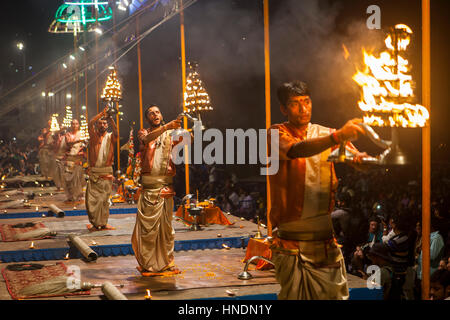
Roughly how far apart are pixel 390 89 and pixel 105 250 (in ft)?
23.4

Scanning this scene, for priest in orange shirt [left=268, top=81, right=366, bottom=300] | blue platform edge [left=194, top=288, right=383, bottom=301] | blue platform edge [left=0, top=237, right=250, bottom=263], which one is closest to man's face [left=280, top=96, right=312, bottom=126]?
priest in orange shirt [left=268, top=81, right=366, bottom=300]

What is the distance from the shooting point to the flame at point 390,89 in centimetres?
354

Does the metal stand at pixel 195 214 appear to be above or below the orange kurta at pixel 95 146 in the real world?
below

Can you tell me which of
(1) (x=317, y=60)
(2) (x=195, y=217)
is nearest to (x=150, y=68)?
(1) (x=317, y=60)

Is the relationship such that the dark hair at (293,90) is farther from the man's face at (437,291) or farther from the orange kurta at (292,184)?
the man's face at (437,291)

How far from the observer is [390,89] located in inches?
140

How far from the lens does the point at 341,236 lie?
9.72 metres

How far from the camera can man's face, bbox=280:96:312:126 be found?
4.17m

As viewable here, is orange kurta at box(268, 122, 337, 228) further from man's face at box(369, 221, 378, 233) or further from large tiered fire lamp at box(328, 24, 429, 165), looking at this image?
man's face at box(369, 221, 378, 233)

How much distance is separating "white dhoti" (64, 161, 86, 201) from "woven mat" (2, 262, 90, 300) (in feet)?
25.9

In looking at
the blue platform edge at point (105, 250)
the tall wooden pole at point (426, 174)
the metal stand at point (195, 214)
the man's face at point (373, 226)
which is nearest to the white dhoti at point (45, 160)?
the metal stand at point (195, 214)

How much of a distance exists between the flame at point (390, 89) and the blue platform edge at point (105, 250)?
6681 millimetres

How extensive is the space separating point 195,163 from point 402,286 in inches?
585

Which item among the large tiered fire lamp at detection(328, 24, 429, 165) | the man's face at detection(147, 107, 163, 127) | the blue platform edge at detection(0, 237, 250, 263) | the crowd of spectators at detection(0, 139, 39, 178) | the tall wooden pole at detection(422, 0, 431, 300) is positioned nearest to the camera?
the large tiered fire lamp at detection(328, 24, 429, 165)
